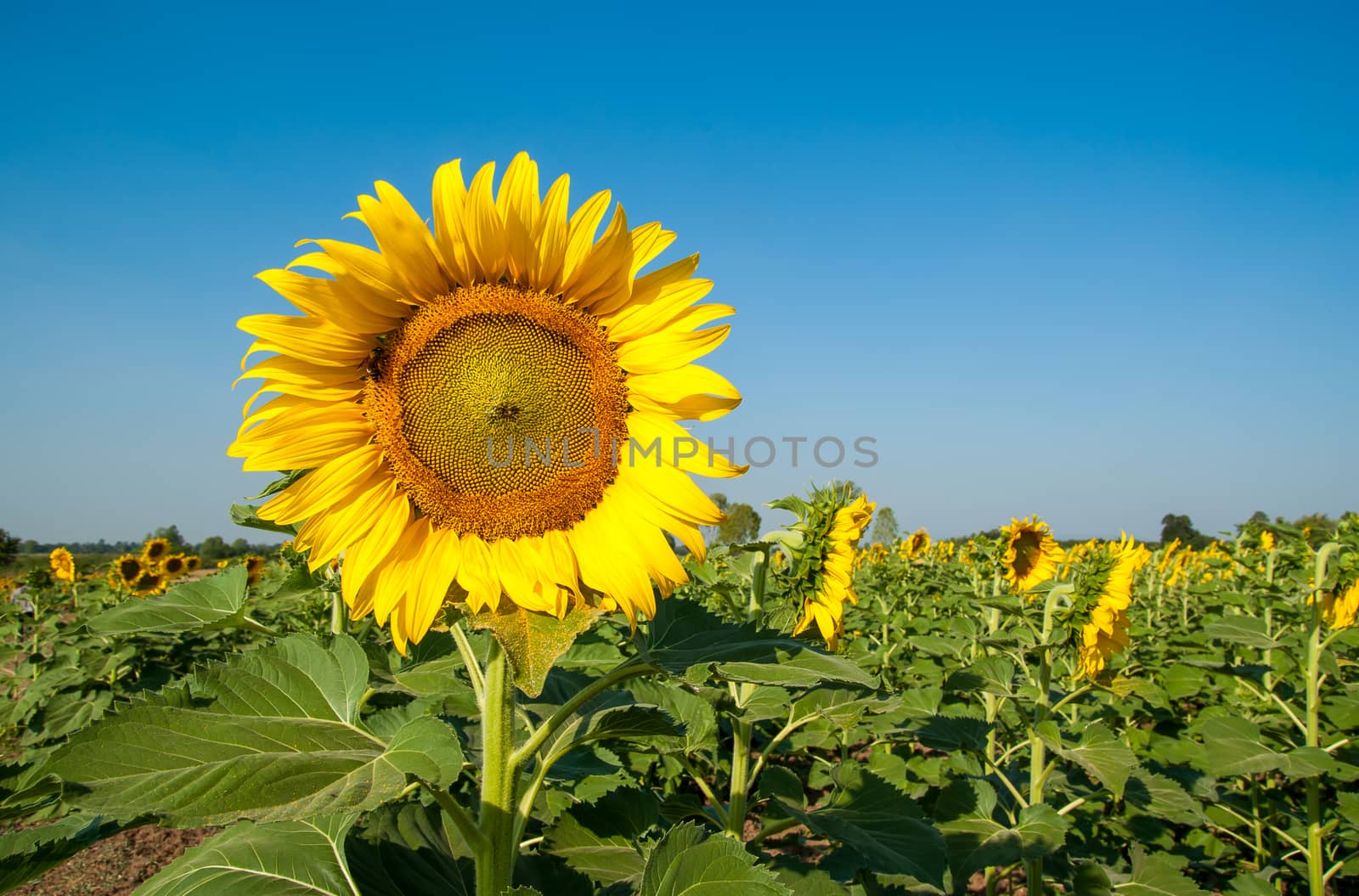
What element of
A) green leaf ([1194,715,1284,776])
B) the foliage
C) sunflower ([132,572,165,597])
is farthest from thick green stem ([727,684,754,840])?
sunflower ([132,572,165,597])

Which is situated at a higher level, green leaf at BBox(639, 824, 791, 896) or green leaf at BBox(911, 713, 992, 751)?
green leaf at BBox(639, 824, 791, 896)

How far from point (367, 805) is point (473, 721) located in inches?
56.2

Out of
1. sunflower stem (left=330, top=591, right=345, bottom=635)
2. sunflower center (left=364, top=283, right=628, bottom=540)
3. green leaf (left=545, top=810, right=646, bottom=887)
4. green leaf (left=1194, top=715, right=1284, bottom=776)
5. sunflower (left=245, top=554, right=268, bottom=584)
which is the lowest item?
green leaf (left=1194, top=715, right=1284, bottom=776)

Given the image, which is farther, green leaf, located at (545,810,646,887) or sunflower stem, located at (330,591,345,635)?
sunflower stem, located at (330,591,345,635)

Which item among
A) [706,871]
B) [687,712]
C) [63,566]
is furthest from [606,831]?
[63,566]

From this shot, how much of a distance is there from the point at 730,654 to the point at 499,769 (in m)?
0.50

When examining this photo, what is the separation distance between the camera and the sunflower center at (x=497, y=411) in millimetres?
1570

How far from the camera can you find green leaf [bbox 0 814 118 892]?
1.31 metres

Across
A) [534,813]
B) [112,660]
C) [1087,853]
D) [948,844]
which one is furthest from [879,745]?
[112,660]

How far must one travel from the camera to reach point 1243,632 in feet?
15.6

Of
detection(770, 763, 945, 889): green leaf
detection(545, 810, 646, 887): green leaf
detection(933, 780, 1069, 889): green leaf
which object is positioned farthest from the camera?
detection(933, 780, 1069, 889): green leaf

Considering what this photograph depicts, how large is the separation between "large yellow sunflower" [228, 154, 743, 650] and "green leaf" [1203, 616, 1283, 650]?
4477mm

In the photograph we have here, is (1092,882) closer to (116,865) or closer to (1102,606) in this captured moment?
(1102,606)

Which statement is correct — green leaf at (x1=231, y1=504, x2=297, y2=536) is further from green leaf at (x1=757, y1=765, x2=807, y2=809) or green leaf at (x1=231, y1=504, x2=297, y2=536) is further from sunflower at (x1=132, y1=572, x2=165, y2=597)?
sunflower at (x1=132, y1=572, x2=165, y2=597)
